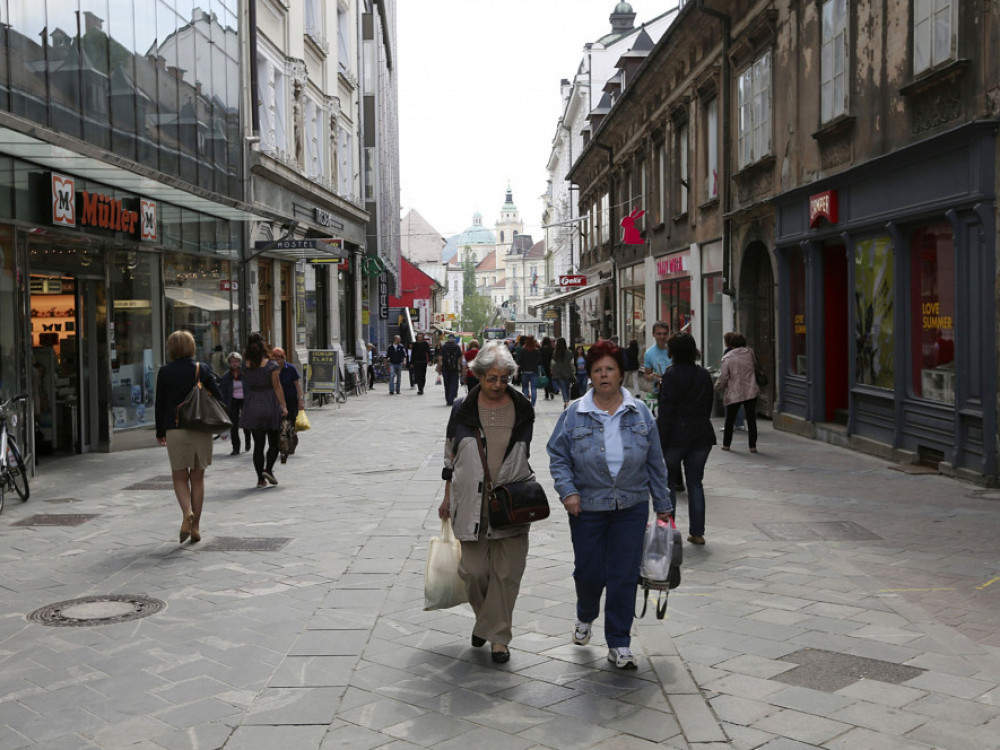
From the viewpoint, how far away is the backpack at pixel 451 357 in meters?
24.3

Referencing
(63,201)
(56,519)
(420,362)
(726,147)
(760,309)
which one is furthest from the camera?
(420,362)

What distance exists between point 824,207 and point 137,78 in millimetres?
9908

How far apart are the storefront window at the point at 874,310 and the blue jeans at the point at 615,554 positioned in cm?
875

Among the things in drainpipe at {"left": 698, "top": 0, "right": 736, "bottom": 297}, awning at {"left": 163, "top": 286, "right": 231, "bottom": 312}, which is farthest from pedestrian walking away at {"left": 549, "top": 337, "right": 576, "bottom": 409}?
awning at {"left": 163, "top": 286, "right": 231, "bottom": 312}

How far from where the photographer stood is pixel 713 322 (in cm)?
2234

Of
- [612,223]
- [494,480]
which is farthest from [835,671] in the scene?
[612,223]

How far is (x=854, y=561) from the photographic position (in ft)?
25.1

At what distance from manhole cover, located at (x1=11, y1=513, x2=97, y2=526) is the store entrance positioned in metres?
4.52

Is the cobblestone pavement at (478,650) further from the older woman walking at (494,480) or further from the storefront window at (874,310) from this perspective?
the storefront window at (874,310)

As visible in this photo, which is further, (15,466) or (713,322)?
→ (713,322)

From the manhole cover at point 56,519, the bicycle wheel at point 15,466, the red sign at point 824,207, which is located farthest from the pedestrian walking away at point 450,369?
the manhole cover at point 56,519

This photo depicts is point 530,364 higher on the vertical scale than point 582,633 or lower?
higher

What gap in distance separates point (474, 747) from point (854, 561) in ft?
14.0

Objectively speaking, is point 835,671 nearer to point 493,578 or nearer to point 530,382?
point 493,578
